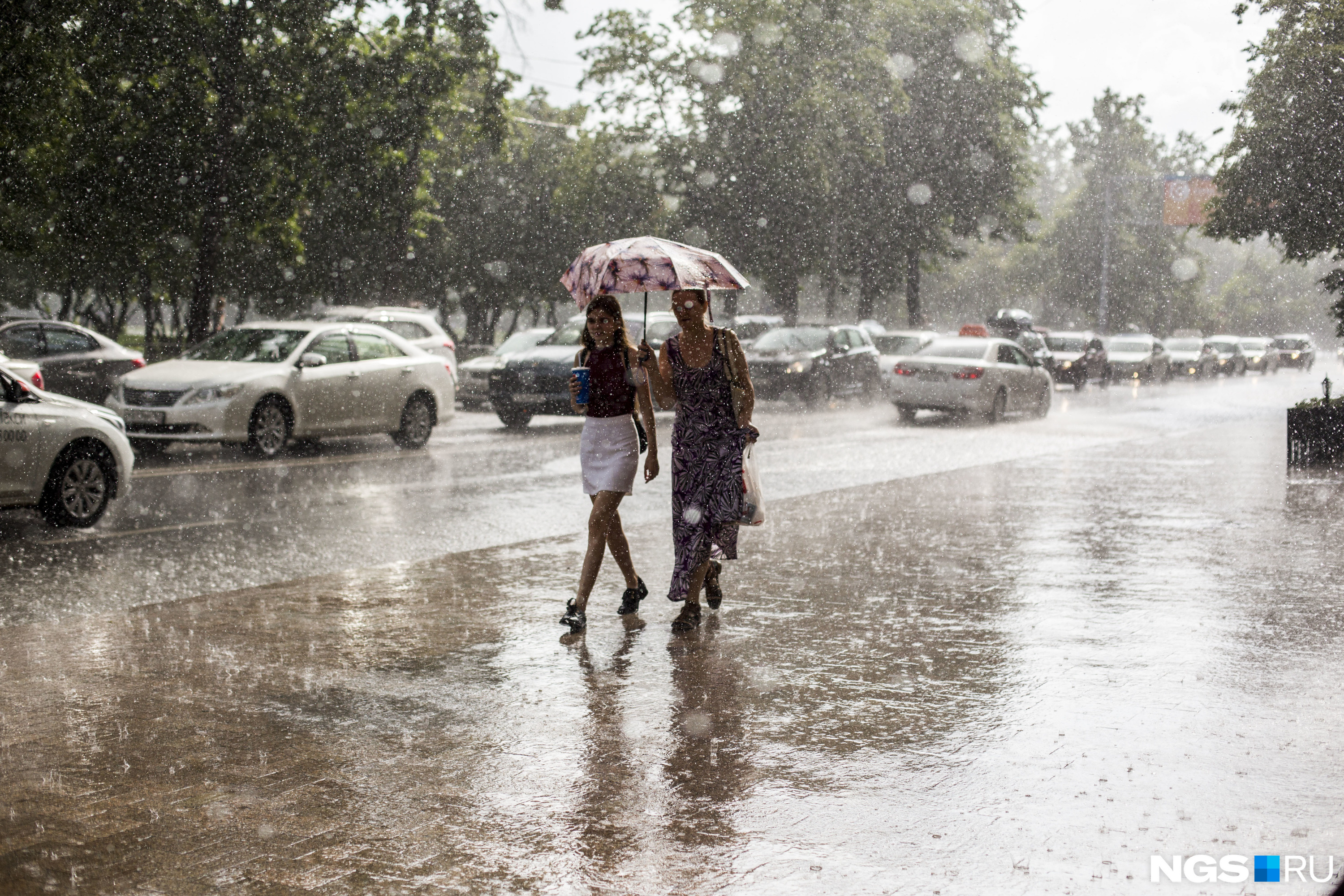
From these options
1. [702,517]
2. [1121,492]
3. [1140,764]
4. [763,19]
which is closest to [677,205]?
[763,19]

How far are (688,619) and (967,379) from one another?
677 inches

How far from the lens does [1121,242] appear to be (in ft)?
246

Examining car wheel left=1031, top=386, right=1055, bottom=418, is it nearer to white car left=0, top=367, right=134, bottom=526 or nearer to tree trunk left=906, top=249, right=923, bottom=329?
white car left=0, top=367, right=134, bottom=526

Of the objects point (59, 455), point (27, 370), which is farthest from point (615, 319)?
point (27, 370)

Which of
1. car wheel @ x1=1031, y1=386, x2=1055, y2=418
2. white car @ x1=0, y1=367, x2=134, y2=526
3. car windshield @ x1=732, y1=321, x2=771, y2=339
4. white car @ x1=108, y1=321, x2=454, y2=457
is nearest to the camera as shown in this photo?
white car @ x1=0, y1=367, x2=134, y2=526

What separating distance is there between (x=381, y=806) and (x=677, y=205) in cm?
3487

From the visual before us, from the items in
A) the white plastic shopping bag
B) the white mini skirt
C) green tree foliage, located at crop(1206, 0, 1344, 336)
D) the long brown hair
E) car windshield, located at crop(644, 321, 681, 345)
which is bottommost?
the white plastic shopping bag

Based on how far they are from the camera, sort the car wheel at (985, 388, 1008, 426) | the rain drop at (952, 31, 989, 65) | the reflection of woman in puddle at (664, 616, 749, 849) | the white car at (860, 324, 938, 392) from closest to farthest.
→ the reflection of woman in puddle at (664, 616, 749, 849), the car wheel at (985, 388, 1008, 426), the white car at (860, 324, 938, 392), the rain drop at (952, 31, 989, 65)

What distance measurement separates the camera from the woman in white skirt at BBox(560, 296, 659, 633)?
7059 millimetres

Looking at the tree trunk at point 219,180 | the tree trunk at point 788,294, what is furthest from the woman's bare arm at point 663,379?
the tree trunk at point 788,294

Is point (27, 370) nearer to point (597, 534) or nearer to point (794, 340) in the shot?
point (597, 534)

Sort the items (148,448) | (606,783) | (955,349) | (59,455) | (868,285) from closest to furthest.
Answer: (606,783) → (59,455) → (148,448) → (955,349) → (868,285)

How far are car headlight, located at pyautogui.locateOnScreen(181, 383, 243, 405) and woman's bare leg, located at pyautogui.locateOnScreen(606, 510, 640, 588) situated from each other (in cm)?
880

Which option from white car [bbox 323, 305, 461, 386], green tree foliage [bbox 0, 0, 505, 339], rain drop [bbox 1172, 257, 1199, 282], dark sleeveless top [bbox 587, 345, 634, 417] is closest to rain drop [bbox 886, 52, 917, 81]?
green tree foliage [bbox 0, 0, 505, 339]
